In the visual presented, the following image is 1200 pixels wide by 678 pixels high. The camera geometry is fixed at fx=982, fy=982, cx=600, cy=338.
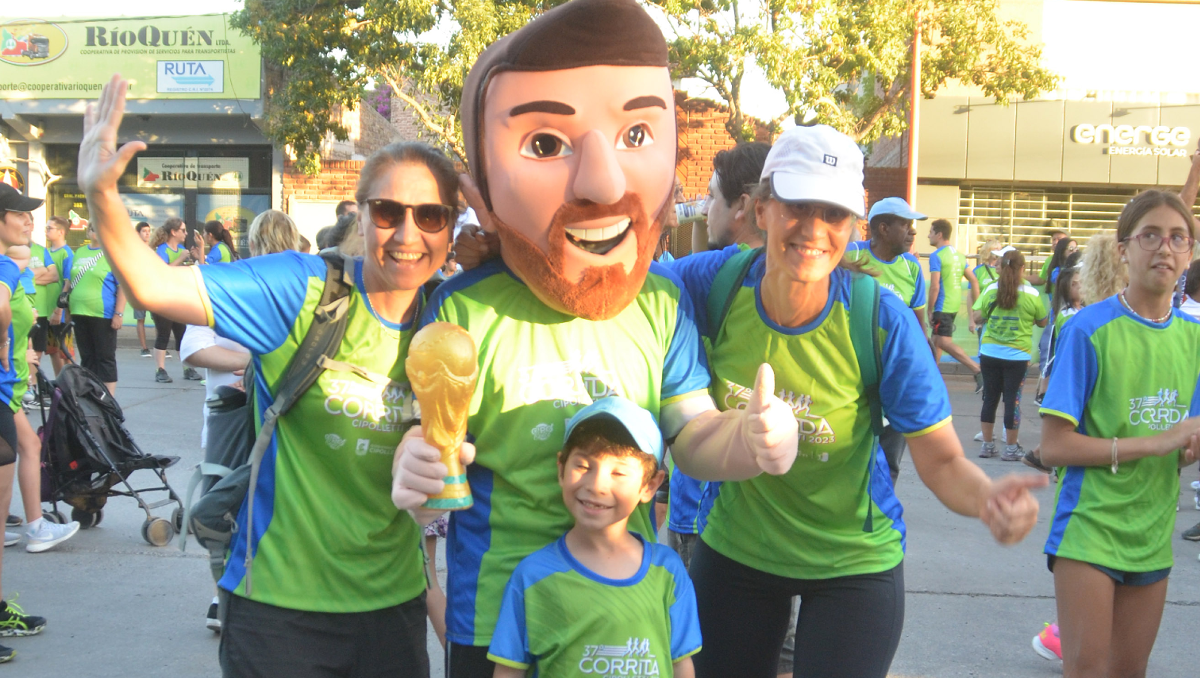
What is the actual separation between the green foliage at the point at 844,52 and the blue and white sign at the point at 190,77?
737cm

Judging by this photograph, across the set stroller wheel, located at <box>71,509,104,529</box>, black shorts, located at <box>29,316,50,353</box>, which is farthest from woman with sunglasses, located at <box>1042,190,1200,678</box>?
black shorts, located at <box>29,316,50,353</box>

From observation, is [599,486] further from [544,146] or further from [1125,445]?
[1125,445]

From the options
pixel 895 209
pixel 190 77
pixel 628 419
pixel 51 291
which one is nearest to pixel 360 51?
pixel 190 77

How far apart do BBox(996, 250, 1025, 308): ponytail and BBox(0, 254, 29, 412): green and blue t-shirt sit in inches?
297

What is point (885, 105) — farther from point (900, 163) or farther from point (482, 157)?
point (482, 157)

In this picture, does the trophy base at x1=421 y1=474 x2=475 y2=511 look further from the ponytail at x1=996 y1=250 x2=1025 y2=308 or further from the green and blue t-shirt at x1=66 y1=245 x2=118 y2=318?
the green and blue t-shirt at x1=66 y1=245 x2=118 y2=318

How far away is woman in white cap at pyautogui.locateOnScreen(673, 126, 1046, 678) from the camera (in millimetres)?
2432

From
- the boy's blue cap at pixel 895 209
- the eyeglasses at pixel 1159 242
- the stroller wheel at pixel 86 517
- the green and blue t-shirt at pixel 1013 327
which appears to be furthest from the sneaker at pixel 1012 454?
the stroller wheel at pixel 86 517

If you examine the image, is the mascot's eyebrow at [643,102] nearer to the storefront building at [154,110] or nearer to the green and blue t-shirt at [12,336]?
the green and blue t-shirt at [12,336]

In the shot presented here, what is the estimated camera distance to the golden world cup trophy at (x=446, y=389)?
1949 millimetres

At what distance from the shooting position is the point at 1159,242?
3.23 metres

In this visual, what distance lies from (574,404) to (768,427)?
49cm

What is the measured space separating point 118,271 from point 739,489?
→ 5.33 ft

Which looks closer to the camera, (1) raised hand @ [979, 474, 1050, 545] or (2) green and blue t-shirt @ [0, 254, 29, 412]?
(1) raised hand @ [979, 474, 1050, 545]
